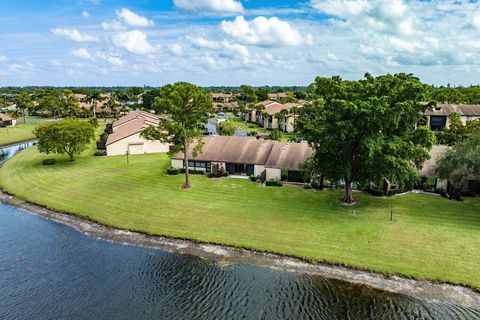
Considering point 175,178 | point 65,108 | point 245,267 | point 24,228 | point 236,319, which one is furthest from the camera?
point 65,108

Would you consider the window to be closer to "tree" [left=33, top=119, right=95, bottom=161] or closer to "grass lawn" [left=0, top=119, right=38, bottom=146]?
"tree" [left=33, top=119, right=95, bottom=161]

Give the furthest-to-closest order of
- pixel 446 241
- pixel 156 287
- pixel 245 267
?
pixel 446 241, pixel 245 267, pixel 156 287

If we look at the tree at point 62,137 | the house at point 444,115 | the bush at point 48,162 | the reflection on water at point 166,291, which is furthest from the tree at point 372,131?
the house at point 444,115

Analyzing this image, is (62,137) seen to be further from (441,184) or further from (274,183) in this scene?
(441,184)

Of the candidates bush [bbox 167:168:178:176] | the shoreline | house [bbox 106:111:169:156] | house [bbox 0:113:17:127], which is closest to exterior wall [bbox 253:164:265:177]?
bush [bbox 167:168:178:176]

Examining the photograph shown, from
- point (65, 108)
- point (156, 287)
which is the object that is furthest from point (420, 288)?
point (65, 108)

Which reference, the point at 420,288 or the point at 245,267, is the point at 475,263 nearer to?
the point at 420,288

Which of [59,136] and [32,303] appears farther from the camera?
[59,136]
